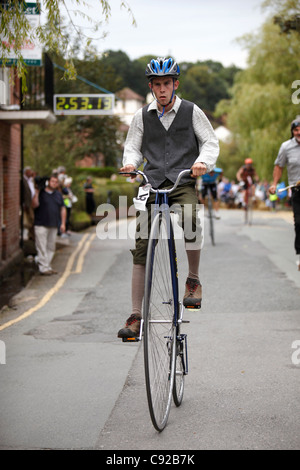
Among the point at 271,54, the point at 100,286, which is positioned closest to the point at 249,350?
the point at 100,286

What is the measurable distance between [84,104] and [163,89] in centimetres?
1268

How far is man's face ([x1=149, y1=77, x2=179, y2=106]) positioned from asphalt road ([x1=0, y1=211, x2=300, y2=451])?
233 cm

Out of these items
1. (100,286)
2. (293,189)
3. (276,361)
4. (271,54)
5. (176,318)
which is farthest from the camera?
(271,54)

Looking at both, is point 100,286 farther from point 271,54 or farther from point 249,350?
point 271,54

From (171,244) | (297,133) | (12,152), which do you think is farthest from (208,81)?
(171,244)

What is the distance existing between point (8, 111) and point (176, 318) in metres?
11.9

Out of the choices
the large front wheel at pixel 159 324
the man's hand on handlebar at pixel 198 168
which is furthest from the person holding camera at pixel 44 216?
the man's hand on handlebar at pixel 198 168

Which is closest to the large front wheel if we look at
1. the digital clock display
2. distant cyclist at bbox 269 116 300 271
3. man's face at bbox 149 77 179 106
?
man's face at bbox 149 77 179 106

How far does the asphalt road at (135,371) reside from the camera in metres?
4.83

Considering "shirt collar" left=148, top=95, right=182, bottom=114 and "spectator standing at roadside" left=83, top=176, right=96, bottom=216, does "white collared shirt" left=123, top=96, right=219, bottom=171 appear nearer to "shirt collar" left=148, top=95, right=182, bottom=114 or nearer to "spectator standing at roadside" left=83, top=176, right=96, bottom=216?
"shirt collar" left=148, top=95, right=182, bottom=114

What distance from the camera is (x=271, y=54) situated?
106 ft

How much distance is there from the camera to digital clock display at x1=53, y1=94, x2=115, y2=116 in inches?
694

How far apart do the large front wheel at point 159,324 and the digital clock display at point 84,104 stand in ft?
42.1

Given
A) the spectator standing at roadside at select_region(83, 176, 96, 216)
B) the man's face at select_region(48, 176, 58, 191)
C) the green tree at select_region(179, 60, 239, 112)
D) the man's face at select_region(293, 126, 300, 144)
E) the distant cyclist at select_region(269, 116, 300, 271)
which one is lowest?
the spectator standing at roadside at select_region(83, 176, 96, 216)
